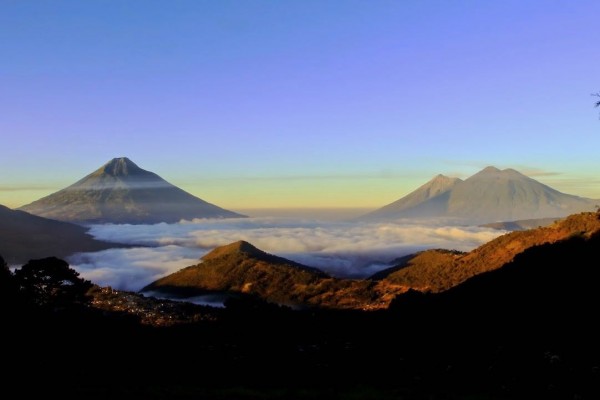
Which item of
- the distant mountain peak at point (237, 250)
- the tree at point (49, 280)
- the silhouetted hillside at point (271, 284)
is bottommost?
the silhouetted hillside at point (271, 284)

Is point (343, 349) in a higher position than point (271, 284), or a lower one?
higher

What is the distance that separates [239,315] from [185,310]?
38405 millimetres

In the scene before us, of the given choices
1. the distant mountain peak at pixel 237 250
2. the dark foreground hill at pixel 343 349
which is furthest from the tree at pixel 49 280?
the distant mountain peak at pixel 237 250

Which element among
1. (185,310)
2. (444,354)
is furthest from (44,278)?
(185,310)

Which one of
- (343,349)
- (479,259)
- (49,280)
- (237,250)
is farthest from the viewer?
(237,250)

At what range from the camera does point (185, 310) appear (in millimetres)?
90938

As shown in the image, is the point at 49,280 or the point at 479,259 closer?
the point at 49,280

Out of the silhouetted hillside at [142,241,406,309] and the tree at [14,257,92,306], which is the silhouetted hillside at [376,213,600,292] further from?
the tree at [14,257,92,306]

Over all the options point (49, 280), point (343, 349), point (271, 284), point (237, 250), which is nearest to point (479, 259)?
point (271, 284)

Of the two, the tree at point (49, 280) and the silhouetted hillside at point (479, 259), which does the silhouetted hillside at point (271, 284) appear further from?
the tree at point (49, 280)

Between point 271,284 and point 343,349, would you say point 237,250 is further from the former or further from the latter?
point 343,349

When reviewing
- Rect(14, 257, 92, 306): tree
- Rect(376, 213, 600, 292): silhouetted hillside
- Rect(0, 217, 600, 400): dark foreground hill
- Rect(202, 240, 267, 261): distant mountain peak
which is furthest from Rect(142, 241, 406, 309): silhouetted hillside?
Rect(14, 257, 92, 306): tree

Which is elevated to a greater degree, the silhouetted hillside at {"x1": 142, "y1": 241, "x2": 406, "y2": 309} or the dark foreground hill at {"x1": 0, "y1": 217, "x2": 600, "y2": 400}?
the dark foreground hill at {"x1": 0, "y1": 217, "x2": 600, "y2": 400}

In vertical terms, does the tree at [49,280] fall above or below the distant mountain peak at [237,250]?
above
